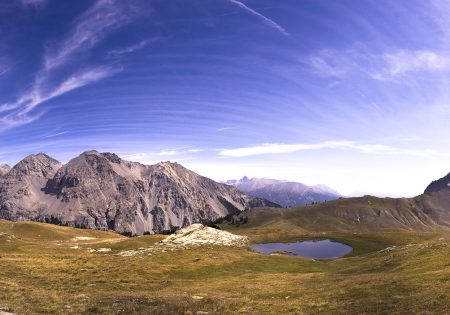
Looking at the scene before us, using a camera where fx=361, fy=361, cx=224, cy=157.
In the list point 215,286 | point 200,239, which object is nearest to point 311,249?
point 200,239

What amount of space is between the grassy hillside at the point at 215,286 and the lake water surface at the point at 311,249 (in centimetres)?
3501

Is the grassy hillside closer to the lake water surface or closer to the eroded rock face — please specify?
the eroded rock face

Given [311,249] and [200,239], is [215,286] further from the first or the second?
[311,249]

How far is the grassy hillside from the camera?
34.9m

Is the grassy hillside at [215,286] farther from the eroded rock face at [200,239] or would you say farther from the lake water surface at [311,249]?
the lake water surface at [311,249]

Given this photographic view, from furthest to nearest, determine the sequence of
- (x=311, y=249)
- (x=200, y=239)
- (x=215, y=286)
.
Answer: (x=311, y=249), (x=200, y=239), (x=215, y=286)

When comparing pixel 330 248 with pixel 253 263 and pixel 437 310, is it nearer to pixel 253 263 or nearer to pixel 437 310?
pixel 253 263

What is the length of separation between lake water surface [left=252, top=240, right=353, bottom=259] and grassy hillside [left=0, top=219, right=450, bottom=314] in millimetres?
35015

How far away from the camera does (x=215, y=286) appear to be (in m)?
55.9

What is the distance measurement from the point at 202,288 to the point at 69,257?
38068mm

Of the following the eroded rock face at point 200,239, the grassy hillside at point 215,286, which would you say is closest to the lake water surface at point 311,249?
the eroded rock face at point 200,239


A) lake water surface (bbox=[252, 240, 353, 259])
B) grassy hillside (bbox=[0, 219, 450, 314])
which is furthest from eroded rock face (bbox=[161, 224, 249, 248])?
grassy hillside (bbox=[0, 219, 450, 314])

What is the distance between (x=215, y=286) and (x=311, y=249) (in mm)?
93651

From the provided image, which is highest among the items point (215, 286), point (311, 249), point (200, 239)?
point (200, 239)
